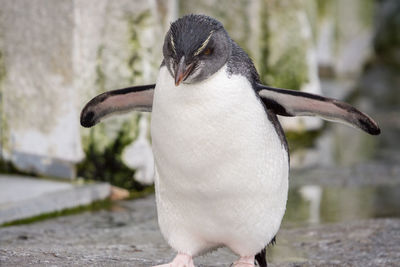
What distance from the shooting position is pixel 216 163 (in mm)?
2686

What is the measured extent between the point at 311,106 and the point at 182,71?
67 cm

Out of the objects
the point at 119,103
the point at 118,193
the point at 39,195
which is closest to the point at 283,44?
the point at 118,193

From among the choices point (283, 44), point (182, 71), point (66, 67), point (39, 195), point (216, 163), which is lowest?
point (39, 195)

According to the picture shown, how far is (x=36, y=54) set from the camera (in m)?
5.01

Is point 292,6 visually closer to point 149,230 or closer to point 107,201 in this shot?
point 107,201

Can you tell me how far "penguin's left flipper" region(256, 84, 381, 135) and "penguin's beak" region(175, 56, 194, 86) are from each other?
1.36 feet

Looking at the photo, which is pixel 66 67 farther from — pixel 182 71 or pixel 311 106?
pixel 182 71

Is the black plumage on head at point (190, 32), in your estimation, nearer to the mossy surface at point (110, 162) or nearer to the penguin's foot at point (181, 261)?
the penguin's foot at point (181, 261)

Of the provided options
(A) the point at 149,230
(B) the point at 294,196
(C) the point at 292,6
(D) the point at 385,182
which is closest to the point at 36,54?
(A) the point at 149,230

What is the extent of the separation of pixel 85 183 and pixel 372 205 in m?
1.96

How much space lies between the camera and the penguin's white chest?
2.62 meters

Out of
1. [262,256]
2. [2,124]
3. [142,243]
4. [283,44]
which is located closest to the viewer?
[262,256]

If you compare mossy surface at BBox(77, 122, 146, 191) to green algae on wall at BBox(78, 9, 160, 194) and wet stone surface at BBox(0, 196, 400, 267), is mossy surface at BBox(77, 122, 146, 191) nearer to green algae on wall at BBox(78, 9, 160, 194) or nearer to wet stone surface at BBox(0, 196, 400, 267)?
green algae on wall at BBox(78, 9, 160, 194)

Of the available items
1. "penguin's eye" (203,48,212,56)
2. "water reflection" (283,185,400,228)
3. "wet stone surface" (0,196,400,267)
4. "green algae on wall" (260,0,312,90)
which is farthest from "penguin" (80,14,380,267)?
"green algae on wall" (260,0,312,90)
